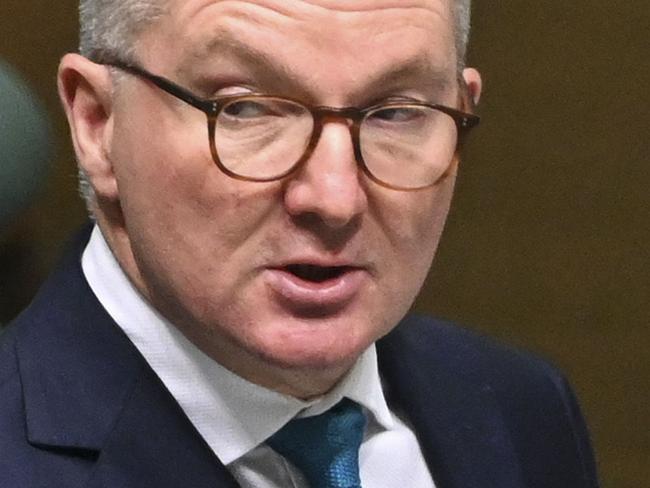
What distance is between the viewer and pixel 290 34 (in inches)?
39.2

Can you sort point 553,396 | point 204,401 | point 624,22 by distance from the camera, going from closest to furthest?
point 204,401 → point 553,396 → point 624,22

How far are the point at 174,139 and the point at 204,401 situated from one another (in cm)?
25

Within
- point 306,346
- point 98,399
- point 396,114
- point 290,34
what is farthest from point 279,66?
point 98,399

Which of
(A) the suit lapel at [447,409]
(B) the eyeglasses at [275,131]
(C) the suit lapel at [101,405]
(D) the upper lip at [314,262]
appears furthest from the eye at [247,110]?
(A) the suit lapel at [447,409]

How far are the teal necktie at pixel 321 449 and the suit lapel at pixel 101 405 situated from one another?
0.07m

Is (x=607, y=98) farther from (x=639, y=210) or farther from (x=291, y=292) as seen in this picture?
(x=291, y=292)

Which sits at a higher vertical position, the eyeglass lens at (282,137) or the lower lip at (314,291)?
the eyeglass lens at (282,137)

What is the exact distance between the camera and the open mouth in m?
1.05

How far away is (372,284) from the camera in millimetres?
1091

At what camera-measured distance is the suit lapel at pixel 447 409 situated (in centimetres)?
131

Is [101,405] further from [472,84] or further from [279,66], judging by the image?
[472,84]

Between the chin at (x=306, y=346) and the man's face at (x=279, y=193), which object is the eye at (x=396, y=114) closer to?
the man's face at (x=279, y=193)

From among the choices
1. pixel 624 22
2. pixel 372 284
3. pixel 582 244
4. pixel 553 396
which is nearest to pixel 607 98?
pixel 624 22

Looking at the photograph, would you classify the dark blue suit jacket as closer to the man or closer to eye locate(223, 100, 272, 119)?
the man
